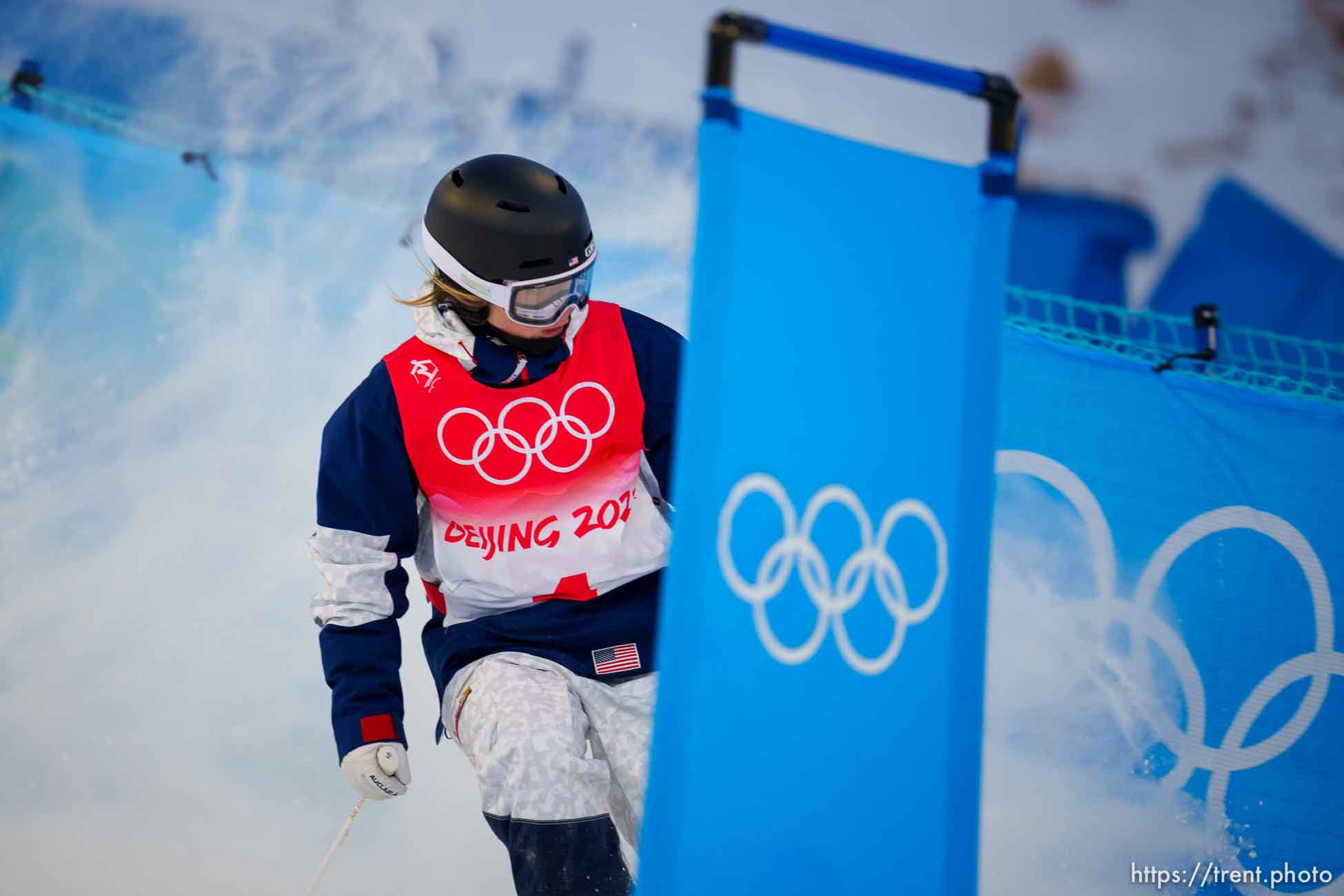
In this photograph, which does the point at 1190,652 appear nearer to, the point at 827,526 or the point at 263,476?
the point at 827,526

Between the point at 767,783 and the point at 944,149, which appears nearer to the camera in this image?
the point at 767,783

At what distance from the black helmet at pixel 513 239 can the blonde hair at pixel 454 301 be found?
0.11 feet

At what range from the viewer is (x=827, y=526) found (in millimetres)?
1338

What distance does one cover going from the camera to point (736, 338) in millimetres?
1291

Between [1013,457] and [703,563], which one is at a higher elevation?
[1013,457]

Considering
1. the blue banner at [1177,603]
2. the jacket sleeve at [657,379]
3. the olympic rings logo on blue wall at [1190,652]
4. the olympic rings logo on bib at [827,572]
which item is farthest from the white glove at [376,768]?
the olympic rings logo on blue wall at [1190,652]

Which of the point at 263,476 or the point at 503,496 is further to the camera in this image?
the point at 263,476

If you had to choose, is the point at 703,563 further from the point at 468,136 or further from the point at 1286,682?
the point at 468,136

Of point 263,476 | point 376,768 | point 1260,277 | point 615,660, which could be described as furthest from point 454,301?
point 1260,277

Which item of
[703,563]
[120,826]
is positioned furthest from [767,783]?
[120,826]

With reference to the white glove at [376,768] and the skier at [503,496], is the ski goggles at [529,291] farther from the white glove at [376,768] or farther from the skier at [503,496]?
the white glove at [376,768]

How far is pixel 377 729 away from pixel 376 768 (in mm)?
64

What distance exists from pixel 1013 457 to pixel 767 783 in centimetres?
177

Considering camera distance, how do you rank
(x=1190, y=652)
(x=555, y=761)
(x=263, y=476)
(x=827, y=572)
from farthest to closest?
(x=263, y=476) → (x=1190, y=652) → (x=555, y=761) → (x=827, y=572)
